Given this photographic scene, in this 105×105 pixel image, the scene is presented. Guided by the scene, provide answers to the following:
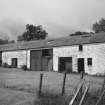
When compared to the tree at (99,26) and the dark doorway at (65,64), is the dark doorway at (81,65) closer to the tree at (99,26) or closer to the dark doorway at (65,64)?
the dark doorway at (65,64)

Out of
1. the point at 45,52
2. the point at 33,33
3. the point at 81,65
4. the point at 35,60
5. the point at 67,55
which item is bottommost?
the point at 81,65

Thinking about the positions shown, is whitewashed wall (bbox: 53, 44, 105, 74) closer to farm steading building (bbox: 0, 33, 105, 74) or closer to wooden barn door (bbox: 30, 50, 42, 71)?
farm steading building (bbox: 0, 33, 105, 74)

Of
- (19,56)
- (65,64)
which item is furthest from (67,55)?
(19,56)

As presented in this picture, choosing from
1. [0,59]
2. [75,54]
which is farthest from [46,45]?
[0,59]

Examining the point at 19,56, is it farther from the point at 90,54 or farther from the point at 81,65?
the point at 90,54

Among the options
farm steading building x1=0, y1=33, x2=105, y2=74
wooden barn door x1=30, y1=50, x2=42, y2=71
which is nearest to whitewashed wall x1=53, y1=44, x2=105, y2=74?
farm steading building x1=0, y1=33, x2=105, y2=74

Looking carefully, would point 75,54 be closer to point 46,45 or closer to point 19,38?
point 46,45

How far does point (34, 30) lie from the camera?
228 ft

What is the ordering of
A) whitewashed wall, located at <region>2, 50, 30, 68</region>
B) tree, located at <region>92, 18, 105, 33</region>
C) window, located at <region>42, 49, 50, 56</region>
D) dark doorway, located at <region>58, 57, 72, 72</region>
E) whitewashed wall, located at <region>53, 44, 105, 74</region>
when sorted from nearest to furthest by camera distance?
1. whitewashed wall, located at <region>53, 44, 105, 74</region>
2. dark doorway, located at <region>58, 57, 72, 72</region>
3. window, located at <region>42, 49, 50, 56</region>
4. whitewashed wall, located at <region>2, 50, 30, 68</region>
5. tree, located at <region>92, 18, 105, 33</region>

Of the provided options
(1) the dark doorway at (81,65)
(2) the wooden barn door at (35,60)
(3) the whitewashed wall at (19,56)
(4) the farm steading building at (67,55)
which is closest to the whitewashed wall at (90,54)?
(4) the farm steading building at (67,55)

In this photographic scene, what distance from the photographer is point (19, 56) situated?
31984 mm

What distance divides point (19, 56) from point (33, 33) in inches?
→ 1504

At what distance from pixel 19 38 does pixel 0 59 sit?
3654 cm

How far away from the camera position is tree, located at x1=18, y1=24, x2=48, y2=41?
68.9m
